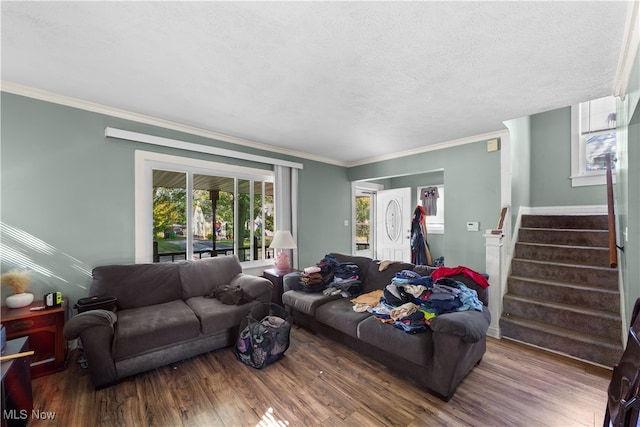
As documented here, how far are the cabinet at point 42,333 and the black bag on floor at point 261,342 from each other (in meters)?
1.46

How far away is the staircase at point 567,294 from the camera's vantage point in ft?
8.17

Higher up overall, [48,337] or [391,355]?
[48,337]

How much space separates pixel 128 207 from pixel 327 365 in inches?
105

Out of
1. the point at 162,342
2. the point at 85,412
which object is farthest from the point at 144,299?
the point at 85,412

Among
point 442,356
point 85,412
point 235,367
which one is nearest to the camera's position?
point 85,412

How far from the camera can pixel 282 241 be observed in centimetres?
372

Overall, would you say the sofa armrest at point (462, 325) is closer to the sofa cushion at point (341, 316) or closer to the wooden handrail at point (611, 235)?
the sofa cushion at point (341, 316)

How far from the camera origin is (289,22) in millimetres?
1500

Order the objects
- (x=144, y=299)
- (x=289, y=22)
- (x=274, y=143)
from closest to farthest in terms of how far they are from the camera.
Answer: (x=289, y=22)
(x=144, y=299)
(x=274, y=143)

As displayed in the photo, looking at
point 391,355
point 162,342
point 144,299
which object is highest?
point 144,299

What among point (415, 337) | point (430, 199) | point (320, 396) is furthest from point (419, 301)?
point (430, 199)

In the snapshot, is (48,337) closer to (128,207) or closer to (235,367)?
(128,207)

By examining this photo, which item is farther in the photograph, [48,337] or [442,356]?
[48,337]

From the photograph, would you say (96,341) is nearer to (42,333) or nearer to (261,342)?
(42,333)
